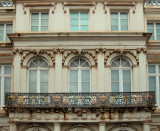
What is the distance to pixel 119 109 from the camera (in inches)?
1018

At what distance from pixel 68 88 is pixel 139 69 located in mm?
4957

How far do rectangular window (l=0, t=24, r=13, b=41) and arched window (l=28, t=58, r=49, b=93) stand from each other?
11.6 ft

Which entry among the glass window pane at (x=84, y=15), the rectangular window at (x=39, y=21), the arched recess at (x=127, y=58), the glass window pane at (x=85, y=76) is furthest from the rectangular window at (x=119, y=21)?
the rectangular window at (x=39, y=21)

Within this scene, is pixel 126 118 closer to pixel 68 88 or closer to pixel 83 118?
pixel 83 118

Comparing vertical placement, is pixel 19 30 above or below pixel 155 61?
above

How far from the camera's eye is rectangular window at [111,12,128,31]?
28719mm

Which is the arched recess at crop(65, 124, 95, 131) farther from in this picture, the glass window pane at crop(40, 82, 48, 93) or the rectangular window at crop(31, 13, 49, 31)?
the rectangular window at crop(31, 13, 49, 31)

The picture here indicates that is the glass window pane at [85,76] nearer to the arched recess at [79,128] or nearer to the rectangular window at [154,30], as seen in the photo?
the arched recess at [79,128]

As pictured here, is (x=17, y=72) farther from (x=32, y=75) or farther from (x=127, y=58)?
(x=127, y=58)

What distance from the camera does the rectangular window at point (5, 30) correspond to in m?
30.2

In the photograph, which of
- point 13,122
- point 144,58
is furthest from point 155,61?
point 13,122

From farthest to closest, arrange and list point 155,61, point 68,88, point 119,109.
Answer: point 155,61
point 68,88
point 119,109

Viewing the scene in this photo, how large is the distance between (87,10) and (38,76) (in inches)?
229

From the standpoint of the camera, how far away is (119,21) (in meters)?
28.8
